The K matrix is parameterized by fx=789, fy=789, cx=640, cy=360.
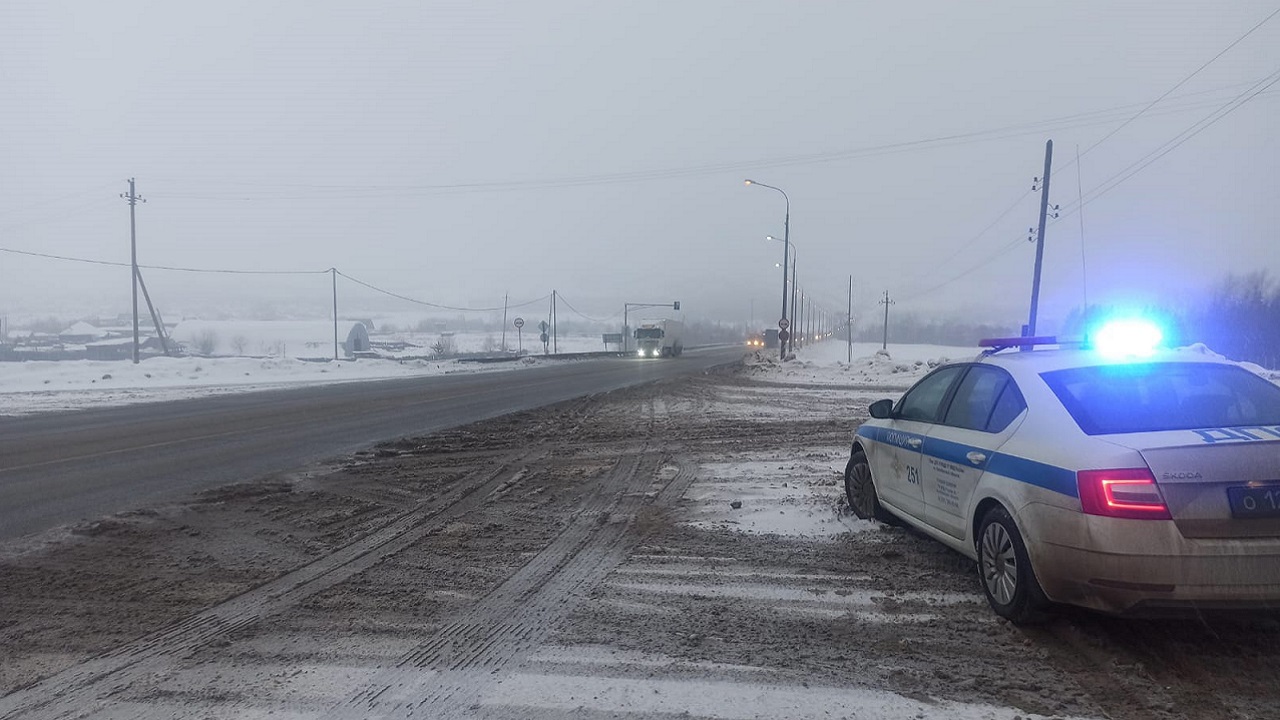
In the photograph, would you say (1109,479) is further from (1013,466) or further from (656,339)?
(656,339)

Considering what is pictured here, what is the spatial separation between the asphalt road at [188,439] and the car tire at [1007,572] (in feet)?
25.7

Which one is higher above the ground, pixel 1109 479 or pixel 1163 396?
pixel 1163 396

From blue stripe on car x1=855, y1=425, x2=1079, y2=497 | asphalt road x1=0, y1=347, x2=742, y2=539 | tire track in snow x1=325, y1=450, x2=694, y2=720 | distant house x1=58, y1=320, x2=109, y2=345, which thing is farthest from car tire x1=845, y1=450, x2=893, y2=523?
distant house x1=58, y1=320, x2=109, y2=345

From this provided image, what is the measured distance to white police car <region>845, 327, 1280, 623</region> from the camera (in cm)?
370

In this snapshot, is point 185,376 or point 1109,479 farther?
point 185,376

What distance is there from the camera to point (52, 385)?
86.8ft

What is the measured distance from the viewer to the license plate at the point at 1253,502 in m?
3.69

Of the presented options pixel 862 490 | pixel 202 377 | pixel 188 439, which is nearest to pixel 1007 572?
pixel 862 490

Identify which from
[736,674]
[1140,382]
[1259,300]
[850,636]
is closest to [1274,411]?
[1140,382]

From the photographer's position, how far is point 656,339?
6100 centimetres

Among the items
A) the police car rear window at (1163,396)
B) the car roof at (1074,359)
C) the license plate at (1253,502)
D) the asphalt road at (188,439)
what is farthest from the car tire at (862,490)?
the asphalt road at (188,439)

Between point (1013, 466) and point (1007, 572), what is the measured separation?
607mm

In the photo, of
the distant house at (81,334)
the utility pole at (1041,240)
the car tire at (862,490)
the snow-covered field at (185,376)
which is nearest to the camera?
the car tire at (862,490)

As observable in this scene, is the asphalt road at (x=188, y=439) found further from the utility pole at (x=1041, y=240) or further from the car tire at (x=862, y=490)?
the utility pole at (x=1041, y=240)
